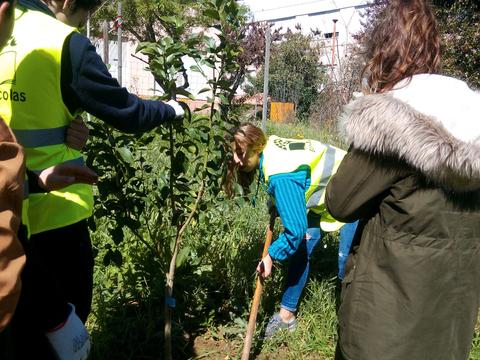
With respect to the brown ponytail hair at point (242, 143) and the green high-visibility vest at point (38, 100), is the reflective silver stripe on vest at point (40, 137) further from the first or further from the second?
the brown ponytail hair at point (242, 143)

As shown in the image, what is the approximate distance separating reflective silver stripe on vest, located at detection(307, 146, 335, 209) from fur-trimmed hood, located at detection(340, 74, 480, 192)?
4.11ft

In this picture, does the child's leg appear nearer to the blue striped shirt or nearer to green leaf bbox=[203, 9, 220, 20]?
the blue striped shirt

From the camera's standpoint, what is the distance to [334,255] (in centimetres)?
386

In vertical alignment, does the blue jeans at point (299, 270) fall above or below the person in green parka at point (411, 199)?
below

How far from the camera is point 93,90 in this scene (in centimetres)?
153

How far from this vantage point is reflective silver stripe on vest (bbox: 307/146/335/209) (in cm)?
282

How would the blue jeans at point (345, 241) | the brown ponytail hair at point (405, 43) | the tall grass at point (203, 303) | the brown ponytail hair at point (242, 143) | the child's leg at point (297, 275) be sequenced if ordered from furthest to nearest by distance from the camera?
the blue jeans at point (345, 241)
the child's leg at point (297, 275)
the tall grass at point (203, 303)
the brown ponytail hair at point (242, 143)
the brown ponytail hair at point (405, 43)

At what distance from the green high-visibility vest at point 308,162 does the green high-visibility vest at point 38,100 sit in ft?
4.07

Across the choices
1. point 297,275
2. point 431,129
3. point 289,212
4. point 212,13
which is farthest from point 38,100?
point 297,275

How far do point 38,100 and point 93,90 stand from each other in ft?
0.53

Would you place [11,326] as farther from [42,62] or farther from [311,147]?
[311,147]

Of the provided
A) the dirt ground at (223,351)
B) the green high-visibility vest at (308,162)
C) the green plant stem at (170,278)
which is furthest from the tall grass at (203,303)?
the green high-visibility vest at (308,162)

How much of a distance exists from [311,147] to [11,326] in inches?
78.1

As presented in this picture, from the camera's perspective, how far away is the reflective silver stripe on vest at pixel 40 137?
1478 millimetres
